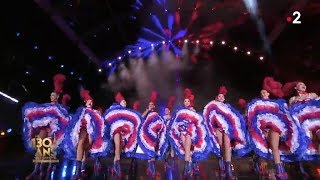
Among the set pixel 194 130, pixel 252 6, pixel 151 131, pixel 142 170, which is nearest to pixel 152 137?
pixel 151 131

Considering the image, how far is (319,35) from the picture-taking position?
8.70m

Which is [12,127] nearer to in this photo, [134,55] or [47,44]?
[47,44]

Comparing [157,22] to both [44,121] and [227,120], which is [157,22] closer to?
[227,120]

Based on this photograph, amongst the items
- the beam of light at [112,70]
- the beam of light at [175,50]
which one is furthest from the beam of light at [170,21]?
the beam of light at [112,70]

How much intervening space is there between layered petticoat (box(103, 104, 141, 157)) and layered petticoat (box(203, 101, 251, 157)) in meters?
1.23

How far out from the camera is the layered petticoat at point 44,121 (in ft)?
15.9

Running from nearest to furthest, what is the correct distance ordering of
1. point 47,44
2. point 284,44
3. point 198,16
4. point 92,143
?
point 92,143 < point 47,44 < point 284,44 < point 198,16

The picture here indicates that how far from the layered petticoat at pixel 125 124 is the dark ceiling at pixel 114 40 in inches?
118

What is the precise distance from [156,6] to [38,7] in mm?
3904

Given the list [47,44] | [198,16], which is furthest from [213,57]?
[47,44]

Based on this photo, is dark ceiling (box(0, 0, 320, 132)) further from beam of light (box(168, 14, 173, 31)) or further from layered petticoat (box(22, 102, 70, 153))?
layered petticoat (box(22, 102, 70, 153))

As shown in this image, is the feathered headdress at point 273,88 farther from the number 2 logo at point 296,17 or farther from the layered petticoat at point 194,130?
the number 2 logo at point 296,17

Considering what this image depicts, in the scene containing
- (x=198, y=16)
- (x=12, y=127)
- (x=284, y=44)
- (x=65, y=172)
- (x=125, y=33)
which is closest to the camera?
(x=65, y=172)

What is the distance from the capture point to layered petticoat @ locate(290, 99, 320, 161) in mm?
4884
